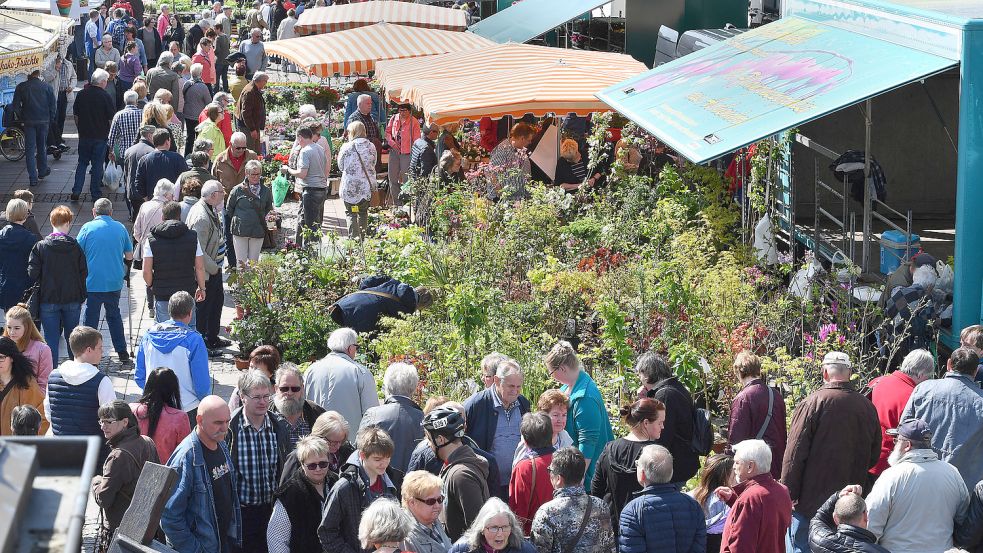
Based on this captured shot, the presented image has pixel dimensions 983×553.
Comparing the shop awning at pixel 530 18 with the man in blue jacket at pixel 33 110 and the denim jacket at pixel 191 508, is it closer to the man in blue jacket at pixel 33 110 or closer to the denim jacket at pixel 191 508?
the man in blue jacket at pixel 33 110

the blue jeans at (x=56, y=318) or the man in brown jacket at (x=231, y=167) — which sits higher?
the man in brown jacket at (x=231, y=167)

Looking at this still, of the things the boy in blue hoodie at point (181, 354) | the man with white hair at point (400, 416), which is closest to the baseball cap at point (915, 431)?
the man with white hair at point (400, 416)

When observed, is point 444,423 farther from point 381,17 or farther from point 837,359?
point 381,17

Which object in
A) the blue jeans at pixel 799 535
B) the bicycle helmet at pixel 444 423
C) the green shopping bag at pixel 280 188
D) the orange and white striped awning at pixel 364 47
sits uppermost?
the bicycle helmet at pixel 444 423

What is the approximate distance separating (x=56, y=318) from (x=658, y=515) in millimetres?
6339

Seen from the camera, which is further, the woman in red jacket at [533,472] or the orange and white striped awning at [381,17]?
the orange and white striped awning at [381,17]

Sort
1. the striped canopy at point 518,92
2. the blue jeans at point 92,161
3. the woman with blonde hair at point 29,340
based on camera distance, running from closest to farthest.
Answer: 1. the woman with blonde hair at point 29,340
2. the striped canopy at point 518,92
3. the blue jeans at point 92,161

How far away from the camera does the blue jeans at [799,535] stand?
Result: 7152 mm

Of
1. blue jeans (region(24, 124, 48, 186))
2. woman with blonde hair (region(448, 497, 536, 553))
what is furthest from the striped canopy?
woman with blonde hair (region(448, 497, 536, 553))

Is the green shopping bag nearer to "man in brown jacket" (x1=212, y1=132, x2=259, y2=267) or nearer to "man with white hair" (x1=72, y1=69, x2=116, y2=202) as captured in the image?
"man in brown jacket" (x1=212, y1=132, x2=259, y2=267)

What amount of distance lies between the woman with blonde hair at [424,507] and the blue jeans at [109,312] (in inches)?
227

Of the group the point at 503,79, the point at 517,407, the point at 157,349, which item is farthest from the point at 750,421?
the point at 503,79

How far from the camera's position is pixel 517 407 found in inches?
280

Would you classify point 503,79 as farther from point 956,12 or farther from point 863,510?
point 863,510
